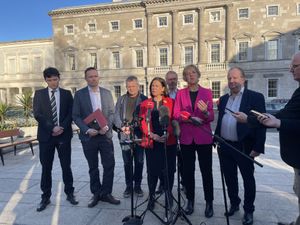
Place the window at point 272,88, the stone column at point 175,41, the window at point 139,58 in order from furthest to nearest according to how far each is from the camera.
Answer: the window at point 139,58
the stone column at point 175,41
the window at point 272,88

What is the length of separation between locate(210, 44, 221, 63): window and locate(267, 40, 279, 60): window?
217 inches

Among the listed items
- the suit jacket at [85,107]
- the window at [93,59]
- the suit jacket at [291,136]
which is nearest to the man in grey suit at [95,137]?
the suit jacket at [85,107]

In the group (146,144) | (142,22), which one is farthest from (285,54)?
(146,144)

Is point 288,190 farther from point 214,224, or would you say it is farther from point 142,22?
point 142,22

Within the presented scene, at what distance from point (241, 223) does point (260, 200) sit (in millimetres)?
978

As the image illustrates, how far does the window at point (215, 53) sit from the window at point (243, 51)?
2396mm

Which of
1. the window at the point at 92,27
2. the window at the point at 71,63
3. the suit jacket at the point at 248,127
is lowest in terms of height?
the suit jacket at the point at 248,127

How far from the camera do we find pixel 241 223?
346 centimetres

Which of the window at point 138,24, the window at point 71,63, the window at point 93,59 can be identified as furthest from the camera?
the window at point 71,63

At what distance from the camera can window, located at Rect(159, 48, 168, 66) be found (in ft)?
105

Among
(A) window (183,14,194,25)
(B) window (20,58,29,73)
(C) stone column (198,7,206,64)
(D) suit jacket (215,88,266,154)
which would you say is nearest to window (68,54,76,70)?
(B) window (20,58,29,73)

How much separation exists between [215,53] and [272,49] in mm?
6346

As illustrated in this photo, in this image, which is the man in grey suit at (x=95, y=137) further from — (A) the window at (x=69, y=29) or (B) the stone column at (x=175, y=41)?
(A) the window at (x=69, y=29)

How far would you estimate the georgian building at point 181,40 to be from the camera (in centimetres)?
2889
